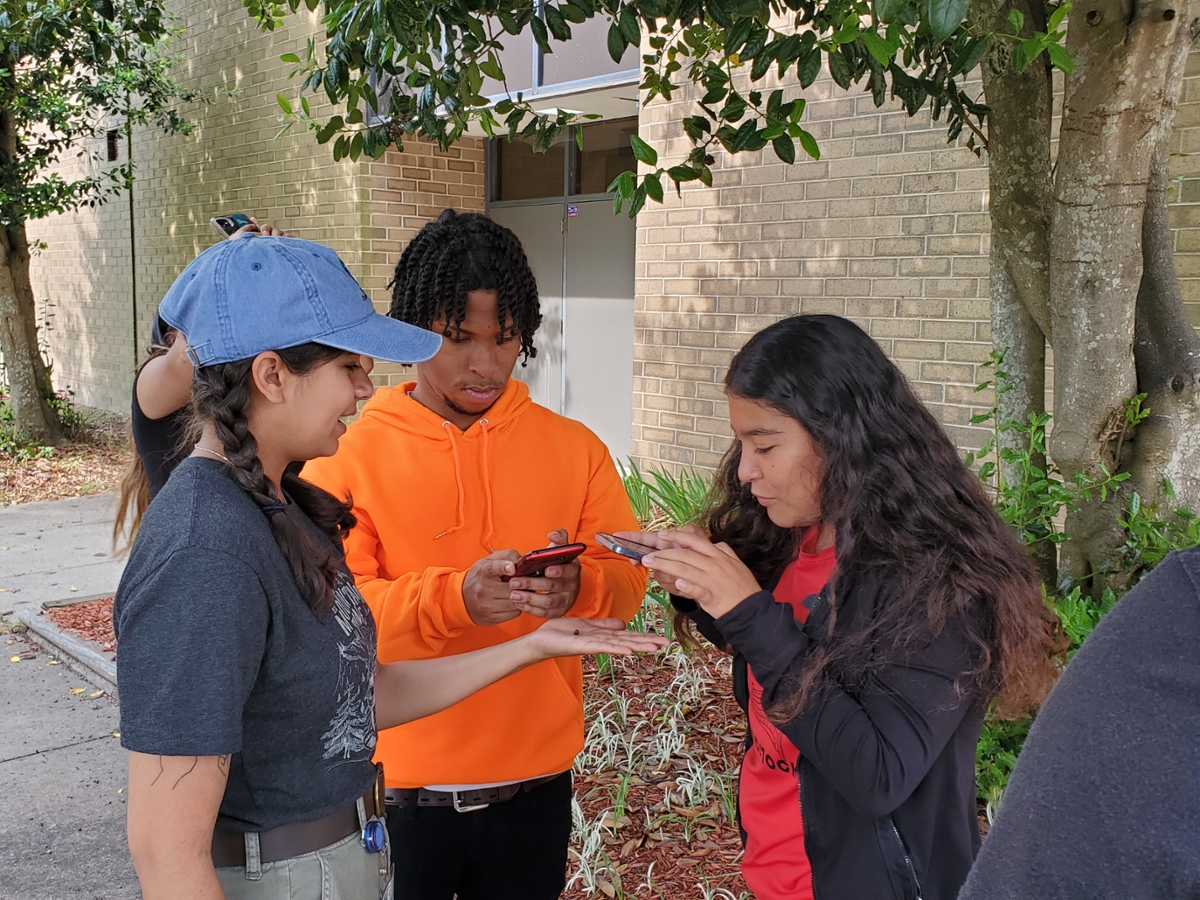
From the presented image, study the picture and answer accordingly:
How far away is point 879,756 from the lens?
159cm

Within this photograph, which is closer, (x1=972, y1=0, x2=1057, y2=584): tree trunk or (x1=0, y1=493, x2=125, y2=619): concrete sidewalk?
(x1=972, y1=0, x2=1057, y2=584): tree trunk

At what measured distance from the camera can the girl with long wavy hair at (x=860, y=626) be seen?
163cm

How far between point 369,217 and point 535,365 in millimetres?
2030

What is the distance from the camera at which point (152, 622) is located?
4.18 feet

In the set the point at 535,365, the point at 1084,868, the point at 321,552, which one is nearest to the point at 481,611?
the point at 321,552

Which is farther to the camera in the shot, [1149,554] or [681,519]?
[681,519]

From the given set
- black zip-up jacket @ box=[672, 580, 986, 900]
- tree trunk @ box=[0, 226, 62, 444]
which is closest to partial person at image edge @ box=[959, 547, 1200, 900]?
black zip-up jacket @ box=[672, 580, 986, 900]

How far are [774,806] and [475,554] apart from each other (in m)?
0.86

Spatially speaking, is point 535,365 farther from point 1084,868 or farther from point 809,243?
point 1084,868

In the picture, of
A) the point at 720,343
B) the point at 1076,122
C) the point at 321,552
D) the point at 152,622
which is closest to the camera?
the point at 152,622

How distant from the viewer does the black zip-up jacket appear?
5.24 ft

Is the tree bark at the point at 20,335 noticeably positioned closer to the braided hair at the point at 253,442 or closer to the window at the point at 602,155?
the window at the point at 602,155

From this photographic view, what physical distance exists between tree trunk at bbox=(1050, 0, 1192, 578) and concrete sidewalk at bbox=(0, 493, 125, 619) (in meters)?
5.06

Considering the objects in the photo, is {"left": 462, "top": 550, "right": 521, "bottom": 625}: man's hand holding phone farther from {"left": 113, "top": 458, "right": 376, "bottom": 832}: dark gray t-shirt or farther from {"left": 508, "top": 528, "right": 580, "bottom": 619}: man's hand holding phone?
{"left": 113, "top": 458, "right": 376, "bottom": 832}: dark gray t-shirt
